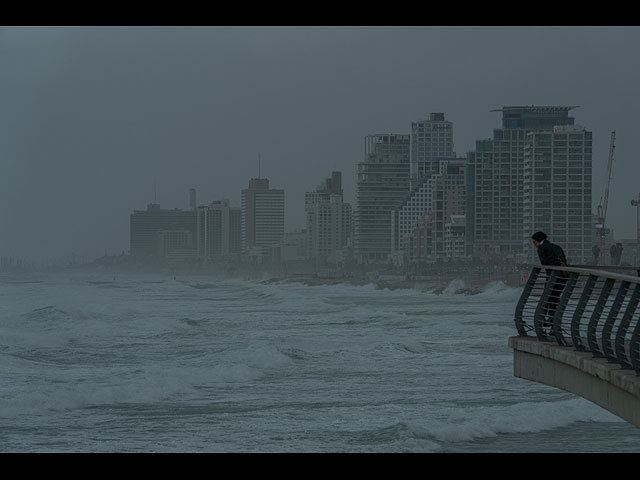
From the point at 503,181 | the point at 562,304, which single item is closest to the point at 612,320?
the point at 562,304

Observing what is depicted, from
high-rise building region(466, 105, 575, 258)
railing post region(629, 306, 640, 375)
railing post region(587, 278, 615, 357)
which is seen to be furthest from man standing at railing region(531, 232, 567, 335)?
high-rise building region(466, 105, 575, 258)

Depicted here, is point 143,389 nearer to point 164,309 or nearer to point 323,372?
point 323,372

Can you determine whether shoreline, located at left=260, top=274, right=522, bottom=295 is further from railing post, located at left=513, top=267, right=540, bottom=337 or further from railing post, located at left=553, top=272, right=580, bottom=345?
railing post, located at left=553, top=272, right=580, bottom=345

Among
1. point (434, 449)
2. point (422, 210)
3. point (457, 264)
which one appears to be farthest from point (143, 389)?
point (422, 210)

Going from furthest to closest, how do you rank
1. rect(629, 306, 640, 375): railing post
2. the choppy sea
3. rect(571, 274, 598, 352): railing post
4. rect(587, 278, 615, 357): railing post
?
the choppy sea
rect(571, 274, 598, 352): railing post
rect(587, 278, 615, 357): railing post
rect(629, 306, 640, 375): railing post

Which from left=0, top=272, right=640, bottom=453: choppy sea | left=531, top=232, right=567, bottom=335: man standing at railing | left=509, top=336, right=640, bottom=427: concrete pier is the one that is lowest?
left=0, top=272, right=640, bottom=453: choppy sea

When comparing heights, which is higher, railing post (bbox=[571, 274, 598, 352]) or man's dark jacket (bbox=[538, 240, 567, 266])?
man's dark jacket (bbox=[538, 240, 567, 266])

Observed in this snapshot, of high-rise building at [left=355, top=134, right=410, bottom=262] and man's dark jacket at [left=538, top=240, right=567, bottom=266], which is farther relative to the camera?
high-rise building at [left=355, top=134, right=410, bottom=262]

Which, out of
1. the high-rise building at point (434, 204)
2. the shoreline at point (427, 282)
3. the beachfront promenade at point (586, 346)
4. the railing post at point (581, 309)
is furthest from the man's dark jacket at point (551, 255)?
the high-rise building at point (434, 204)
